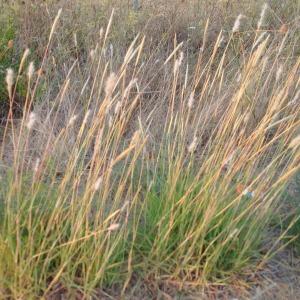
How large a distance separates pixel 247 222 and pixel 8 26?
2395mm

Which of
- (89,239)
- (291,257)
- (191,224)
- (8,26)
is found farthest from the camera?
(8,26)

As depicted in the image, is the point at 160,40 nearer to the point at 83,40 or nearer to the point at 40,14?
the point at 83,40

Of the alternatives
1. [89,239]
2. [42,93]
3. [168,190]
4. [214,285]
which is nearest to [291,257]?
[214,285]

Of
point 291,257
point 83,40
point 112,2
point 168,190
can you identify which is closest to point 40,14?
point 83,40

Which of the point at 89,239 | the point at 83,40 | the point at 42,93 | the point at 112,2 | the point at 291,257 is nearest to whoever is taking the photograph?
the point at 89,239

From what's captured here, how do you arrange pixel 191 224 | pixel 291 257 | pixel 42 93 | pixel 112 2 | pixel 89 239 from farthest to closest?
pixel 112 2
pixel 42 93
pixel 291 257
pixel 191 224
pixel 89 239

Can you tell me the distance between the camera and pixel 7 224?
1.84 metres

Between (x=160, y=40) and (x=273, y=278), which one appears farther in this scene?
(x=160, y=40)

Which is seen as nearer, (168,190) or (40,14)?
(168,190)

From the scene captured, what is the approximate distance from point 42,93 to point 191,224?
170cm

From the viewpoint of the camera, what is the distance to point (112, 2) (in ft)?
14.6

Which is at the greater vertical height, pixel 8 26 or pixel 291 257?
pixel 8 26

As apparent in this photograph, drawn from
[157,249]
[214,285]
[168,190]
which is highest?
[168,190]

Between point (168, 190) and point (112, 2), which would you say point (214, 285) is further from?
point (112, 2)
